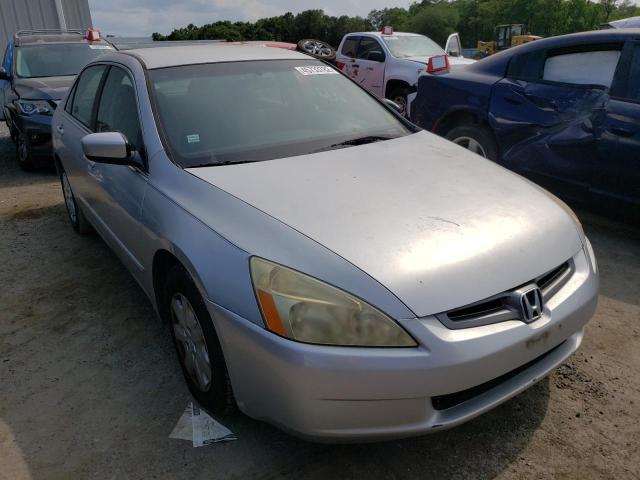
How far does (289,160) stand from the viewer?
258cm

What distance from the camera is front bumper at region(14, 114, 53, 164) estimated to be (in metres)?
6.36

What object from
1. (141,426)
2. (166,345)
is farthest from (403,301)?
(166,345)

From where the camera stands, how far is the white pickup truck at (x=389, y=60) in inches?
367

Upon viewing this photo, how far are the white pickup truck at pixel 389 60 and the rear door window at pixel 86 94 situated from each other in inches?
229

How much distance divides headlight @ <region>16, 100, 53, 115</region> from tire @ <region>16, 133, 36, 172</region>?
1.02ft

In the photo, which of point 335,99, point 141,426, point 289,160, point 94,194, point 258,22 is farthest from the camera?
point 258,22

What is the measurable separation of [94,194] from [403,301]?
8.17 feet

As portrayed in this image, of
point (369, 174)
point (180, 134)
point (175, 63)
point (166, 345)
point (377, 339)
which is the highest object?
point (175, 63)

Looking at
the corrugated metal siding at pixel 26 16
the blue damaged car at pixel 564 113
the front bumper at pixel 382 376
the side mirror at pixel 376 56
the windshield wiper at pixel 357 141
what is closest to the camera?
the front bumper at pixel 382 376

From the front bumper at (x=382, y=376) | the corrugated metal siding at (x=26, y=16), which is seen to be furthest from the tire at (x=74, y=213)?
the corrugated metal siding at (x=26, y=16)

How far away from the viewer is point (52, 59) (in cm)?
743

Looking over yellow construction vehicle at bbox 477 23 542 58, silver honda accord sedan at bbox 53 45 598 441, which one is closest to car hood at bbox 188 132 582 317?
silver honda accord sedan at bbox 53 45 598 441

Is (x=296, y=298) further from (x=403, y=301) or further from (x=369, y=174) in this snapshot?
(x=369, y=174)

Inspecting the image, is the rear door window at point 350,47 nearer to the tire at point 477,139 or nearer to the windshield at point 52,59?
the windshield at point 52,59
